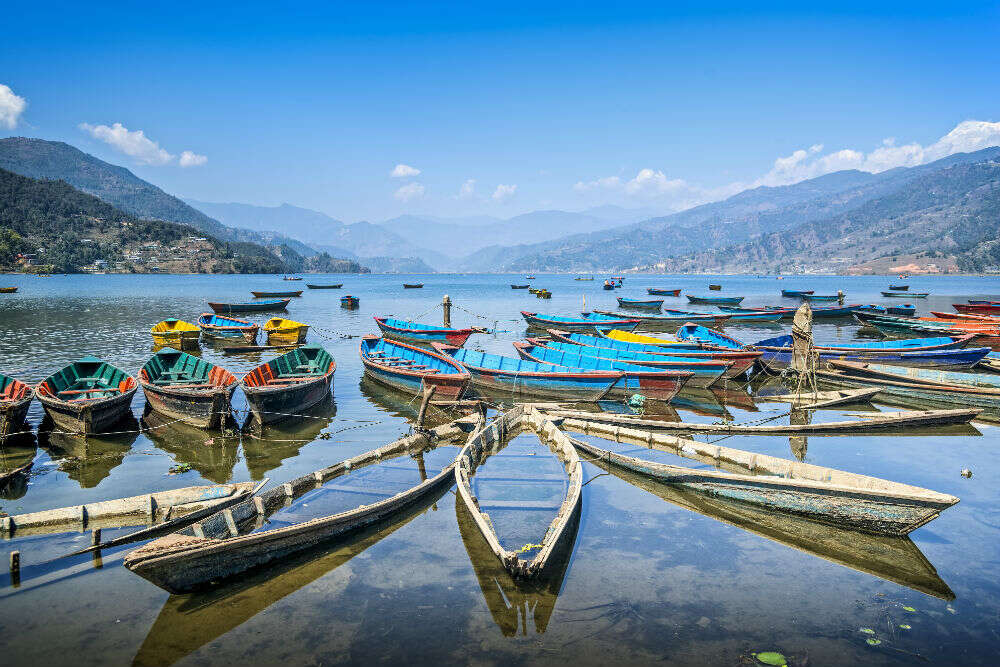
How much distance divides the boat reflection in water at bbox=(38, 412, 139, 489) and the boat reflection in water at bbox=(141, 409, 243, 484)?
0.76 metres

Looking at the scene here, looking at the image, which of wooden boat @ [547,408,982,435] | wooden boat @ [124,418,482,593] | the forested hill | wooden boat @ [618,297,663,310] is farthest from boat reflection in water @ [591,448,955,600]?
the forested hill

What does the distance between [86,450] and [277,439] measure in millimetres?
4775

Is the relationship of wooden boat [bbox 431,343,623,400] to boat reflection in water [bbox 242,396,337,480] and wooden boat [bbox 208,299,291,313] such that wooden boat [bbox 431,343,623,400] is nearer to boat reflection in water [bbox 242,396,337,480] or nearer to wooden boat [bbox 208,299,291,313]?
boat reflection in water [bbox 242,396,337,480]

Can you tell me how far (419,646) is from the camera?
23.5 ft

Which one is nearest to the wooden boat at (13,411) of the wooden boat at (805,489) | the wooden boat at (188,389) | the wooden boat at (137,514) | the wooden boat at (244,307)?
the wooden boat at (188,389)

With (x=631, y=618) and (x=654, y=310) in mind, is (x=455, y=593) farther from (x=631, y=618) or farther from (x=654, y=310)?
(x=654, y=310)

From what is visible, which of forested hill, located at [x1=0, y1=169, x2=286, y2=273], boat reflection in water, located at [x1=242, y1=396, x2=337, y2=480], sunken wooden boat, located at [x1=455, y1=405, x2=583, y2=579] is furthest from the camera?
forested hill, located at [x1=0, y1=169, x2=286, y2=273]

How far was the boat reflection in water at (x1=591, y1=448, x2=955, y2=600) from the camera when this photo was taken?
8836 mm

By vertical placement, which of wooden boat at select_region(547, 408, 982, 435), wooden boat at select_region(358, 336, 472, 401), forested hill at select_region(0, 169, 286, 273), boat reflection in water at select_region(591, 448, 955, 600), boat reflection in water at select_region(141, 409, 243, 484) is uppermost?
forested hill at select_region(0, 169, 286, 273)

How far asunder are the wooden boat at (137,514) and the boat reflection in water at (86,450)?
3174 millimetres

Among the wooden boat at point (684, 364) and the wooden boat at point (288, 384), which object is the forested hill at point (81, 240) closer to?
the wooden boat at point (288, 384)

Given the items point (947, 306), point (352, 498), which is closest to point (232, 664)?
point (352, 498)

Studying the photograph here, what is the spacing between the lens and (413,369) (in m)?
22.3

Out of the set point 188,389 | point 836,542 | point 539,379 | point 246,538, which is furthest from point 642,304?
point 246,538
